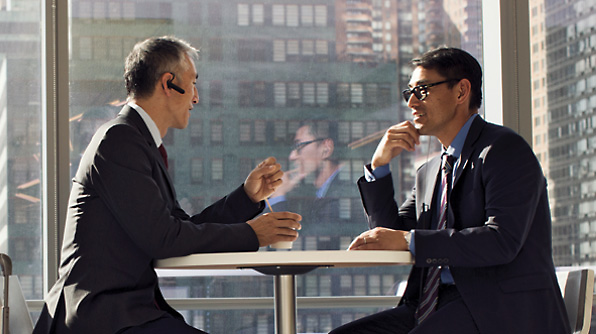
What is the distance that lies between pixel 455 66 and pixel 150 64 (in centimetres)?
116

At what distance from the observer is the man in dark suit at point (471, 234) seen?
2.29 m

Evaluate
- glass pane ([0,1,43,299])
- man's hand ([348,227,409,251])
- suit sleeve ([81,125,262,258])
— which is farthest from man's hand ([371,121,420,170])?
glass pane ([0,1,43,299])

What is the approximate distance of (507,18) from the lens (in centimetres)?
404

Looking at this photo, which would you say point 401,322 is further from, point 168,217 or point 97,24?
point 97,24

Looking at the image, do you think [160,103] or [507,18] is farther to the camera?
[507,18]

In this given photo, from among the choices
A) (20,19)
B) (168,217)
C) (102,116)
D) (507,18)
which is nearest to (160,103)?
(168,217)

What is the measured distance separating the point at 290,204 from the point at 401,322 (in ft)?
4.61

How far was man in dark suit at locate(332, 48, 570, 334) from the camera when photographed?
7.52 ft

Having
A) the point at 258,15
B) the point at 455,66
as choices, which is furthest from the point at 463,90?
the point at 258,15

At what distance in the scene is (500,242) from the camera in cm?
229

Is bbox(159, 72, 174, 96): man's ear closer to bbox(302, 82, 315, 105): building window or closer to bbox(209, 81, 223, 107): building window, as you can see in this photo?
bbox(209, 81, 223, 107): building window

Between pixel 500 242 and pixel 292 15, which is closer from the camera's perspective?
pixel 500 242

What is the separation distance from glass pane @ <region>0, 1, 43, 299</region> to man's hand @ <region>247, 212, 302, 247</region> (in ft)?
6.41

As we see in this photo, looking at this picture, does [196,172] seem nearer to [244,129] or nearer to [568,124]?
[244,129]
